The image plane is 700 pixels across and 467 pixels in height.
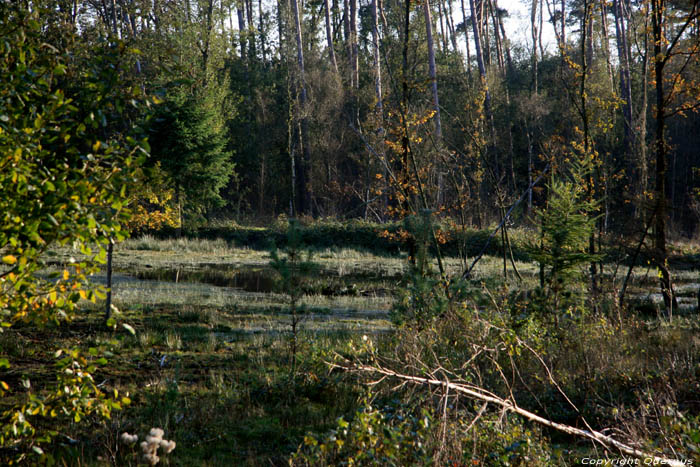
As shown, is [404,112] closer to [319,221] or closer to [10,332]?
[10,332]

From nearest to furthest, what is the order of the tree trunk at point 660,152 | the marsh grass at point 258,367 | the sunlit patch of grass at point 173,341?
the marsh grass at point 258,367 → the sunlit patch of grass at point 173,341 → the tree trunk at point 660,152

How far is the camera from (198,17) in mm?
30594

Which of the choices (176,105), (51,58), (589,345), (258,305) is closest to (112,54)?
(51,58)

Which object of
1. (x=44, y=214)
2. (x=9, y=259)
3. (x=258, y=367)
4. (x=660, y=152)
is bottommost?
(x=258, y=367)

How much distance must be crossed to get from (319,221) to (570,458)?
80.0 feet

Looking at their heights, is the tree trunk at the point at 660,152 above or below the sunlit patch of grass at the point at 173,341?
above

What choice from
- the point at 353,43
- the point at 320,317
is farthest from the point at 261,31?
the point at 320,317

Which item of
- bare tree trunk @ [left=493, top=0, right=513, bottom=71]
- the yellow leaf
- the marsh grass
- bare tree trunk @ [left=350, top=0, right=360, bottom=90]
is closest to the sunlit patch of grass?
the marsh grass

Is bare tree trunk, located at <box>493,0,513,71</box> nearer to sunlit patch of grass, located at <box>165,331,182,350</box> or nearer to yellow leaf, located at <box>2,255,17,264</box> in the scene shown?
sunlit patch of grass, located at <box>165,331,182,350</box>

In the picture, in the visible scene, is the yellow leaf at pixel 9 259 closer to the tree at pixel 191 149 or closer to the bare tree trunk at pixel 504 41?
the tree at pixel 191 149

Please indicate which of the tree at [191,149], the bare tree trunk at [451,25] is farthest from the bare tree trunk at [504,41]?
the tree at [191,149]

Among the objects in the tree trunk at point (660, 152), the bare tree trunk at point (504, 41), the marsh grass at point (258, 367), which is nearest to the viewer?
the marsh grass at point (258, 367)

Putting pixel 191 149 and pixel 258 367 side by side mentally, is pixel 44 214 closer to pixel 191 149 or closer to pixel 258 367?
pixel 258 367

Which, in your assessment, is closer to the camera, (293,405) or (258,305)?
(293,405)
